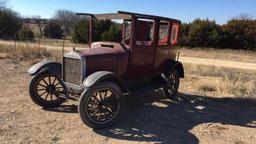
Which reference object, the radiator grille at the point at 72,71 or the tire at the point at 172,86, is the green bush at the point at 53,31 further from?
the radiator grille at the point at 72,71

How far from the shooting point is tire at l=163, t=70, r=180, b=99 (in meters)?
8.46

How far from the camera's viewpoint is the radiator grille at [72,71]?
6.67 metres

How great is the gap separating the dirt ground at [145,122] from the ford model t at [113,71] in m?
0.34

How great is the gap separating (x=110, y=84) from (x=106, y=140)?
1122mm

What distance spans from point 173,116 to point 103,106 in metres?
1.64

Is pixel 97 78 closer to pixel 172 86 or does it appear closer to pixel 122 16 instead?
pixel 122 16

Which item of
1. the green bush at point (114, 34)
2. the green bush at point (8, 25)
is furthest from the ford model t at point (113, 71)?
the green bush at point (8, 25)

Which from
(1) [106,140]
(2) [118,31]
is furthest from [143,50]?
(1) [106,140]

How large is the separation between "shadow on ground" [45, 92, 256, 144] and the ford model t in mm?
364

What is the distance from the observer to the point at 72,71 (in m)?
6.82

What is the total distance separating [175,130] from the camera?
6.32 metres

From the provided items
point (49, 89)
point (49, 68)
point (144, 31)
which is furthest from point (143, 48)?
point (49, 89)

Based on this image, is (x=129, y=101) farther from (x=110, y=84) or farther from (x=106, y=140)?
(x=106, y=140)

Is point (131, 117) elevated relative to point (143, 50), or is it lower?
lower
